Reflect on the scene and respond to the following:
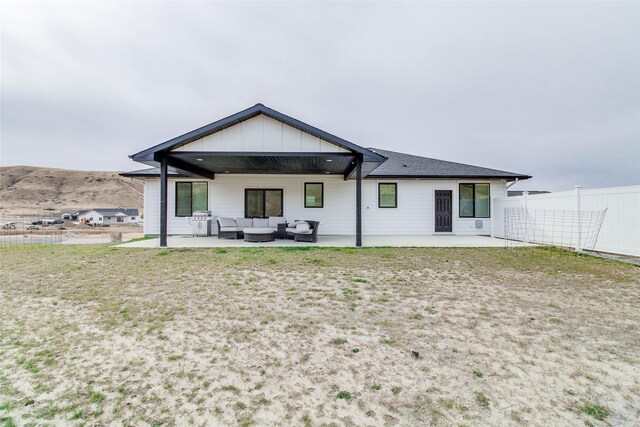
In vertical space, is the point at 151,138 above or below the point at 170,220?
above

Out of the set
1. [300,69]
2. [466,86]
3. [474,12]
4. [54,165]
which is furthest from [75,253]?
[54,165]

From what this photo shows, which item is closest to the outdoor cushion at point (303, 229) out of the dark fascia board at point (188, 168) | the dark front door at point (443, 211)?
the dark fascia board at point (188, 168)

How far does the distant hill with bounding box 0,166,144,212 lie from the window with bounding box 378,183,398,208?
175 ft

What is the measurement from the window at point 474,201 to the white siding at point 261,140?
23.3 feet

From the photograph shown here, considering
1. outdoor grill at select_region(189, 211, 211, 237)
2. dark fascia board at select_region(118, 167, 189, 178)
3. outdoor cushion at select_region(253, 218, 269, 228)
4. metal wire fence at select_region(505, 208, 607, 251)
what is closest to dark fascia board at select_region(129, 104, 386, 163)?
dark fascia board at select_region(118, 167, 189, 178)

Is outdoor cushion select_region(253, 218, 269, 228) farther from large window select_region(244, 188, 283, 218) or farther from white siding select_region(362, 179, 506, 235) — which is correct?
white siding select_region(362, 179, 506, 235)

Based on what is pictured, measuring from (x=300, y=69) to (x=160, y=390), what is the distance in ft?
57.0

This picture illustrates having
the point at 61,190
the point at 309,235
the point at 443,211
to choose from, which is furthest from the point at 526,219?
the point at 61,190

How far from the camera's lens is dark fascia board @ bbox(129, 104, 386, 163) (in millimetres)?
8711

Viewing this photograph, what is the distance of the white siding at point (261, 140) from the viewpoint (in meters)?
8.95

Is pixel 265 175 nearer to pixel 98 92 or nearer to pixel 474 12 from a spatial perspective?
pixel 474 12

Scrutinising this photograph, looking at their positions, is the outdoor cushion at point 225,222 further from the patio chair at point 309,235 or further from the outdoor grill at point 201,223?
the patio chair at point 309,235

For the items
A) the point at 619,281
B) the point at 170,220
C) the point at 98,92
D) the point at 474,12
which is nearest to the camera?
the point at 619,281

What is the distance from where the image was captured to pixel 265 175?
12.9m
